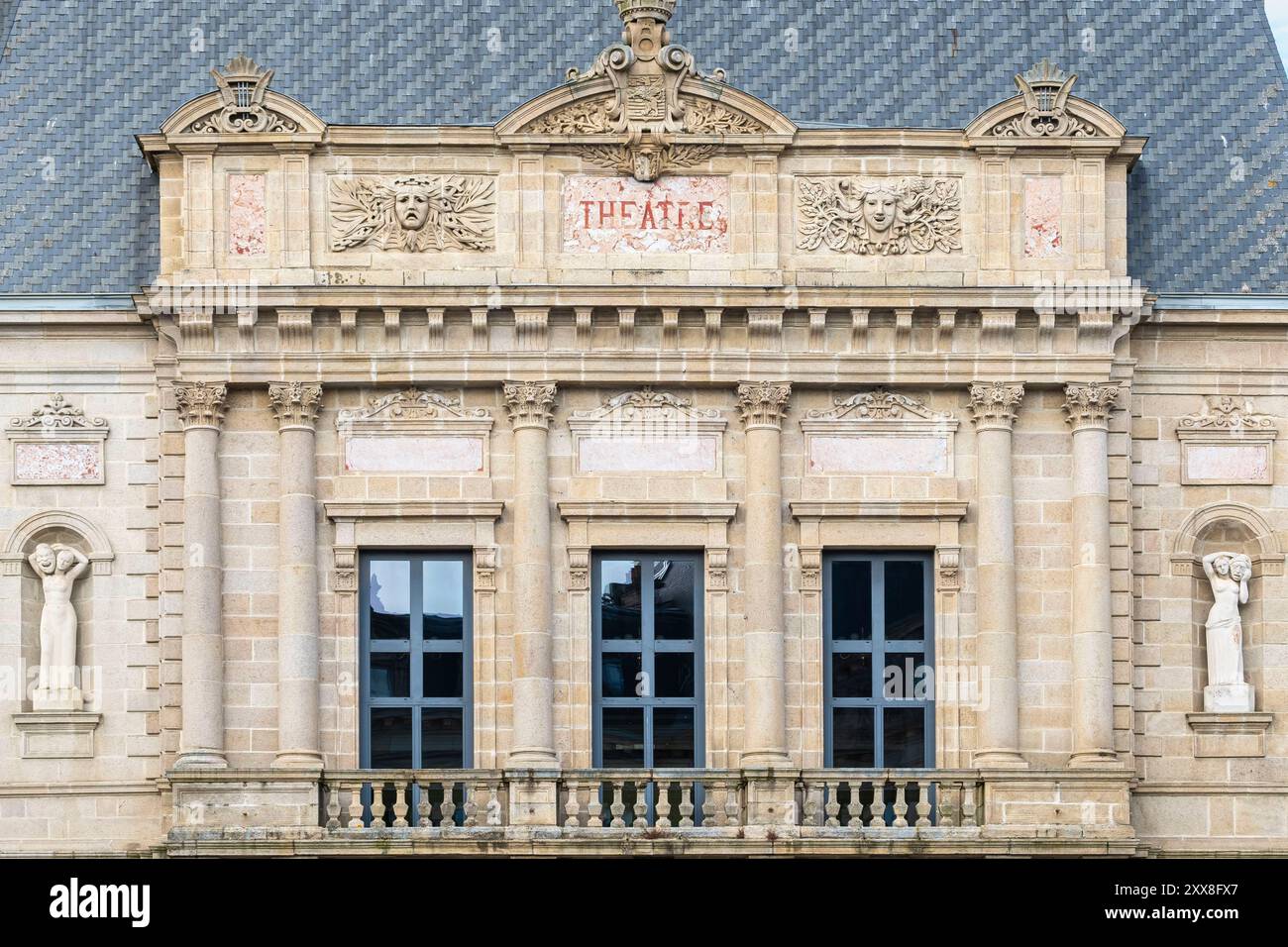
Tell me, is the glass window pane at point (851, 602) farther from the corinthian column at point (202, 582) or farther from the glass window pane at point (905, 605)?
the corinthian column at point (202, 582)

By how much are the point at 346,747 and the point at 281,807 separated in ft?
4.47

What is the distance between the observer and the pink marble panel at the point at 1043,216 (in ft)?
150

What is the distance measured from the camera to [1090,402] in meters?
45.4

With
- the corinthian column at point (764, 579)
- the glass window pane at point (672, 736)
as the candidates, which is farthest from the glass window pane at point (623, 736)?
the corinthian column at point (764, 579)

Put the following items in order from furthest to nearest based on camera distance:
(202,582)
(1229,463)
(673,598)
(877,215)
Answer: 1. (1229,463)
2. (877,215)
3. (673,598)
4. (202,582)

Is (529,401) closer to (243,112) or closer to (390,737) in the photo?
(390,737)

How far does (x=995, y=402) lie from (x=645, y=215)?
196 inches

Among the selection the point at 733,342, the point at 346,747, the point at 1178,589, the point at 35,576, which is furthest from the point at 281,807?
the point at 1178,589

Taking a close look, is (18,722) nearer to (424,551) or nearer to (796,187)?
(424,551)

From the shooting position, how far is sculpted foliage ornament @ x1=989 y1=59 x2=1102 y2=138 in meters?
45.8

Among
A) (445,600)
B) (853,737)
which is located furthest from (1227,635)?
(445,600)

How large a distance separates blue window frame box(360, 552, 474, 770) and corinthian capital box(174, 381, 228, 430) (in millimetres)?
2594
